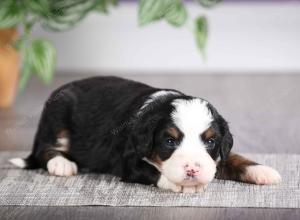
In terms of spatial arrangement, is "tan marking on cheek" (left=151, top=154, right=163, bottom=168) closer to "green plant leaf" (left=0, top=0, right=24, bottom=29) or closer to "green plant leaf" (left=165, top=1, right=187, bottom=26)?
"green plant leaf" (left=165, top=1, right=187, bottom=26)

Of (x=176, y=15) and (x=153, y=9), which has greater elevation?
(x=153, y=9)

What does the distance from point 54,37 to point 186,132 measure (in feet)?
9.91

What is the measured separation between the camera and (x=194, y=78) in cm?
489

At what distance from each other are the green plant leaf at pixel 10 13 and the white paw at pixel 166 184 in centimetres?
113

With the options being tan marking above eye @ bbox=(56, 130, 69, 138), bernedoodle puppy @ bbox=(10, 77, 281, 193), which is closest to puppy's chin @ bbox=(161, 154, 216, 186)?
bernedoodle puppy @ bbox=(10, 77, 281, 193)

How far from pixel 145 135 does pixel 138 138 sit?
3cm

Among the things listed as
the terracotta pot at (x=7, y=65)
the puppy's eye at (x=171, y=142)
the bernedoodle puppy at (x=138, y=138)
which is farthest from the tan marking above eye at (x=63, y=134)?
the terracotta pot at (x=7, y=65)

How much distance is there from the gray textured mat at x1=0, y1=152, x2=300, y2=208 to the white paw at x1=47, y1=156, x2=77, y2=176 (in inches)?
1.0

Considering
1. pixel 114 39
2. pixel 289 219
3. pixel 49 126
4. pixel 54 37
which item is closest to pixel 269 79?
pixel 114 39

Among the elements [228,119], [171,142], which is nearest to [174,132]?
[171,142]

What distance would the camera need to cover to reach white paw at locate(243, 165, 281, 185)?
248 cm

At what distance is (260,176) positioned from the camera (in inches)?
97.7

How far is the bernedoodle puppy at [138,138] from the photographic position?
2.35 metres

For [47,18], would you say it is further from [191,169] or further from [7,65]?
[191,169]
